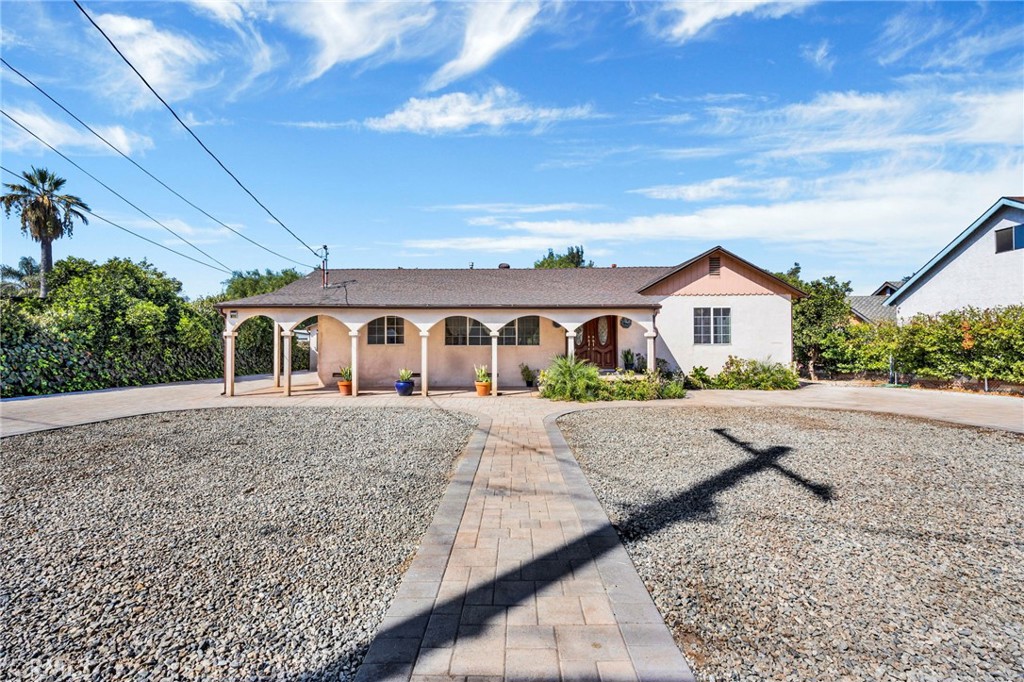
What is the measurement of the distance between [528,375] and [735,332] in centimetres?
745

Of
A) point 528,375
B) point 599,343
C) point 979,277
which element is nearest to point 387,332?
point 528,375

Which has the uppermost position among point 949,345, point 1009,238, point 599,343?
point 1009,238

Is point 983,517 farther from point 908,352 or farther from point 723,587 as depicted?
point 908,352

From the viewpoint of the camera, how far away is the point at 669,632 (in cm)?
245

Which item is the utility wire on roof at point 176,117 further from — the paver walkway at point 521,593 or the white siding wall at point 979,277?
the white siding wall at point 979,277

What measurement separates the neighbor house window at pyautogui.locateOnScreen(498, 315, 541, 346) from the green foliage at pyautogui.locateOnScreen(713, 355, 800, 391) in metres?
6.39

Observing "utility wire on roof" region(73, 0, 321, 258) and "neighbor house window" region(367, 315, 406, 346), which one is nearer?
"utility wire on roof" region(73, 0, 321, 258)

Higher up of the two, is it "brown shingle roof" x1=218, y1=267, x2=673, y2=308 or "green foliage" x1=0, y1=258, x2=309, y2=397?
"brown shingle roof" x1=218, y1=267, x2=673, y2=308

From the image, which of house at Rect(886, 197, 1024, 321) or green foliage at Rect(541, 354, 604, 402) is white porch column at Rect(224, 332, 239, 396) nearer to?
green foliage at Rect(541, 354, 604, 402)

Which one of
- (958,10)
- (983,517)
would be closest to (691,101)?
(958,10)

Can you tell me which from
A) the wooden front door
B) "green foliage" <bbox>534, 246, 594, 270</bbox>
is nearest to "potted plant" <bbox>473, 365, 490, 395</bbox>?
the wooden front door

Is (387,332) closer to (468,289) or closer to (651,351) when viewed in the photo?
(468,289)

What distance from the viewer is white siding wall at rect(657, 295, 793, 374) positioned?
15.8 metres

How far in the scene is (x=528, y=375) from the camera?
15766mm
